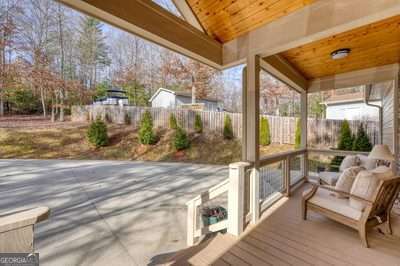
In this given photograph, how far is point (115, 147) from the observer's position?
40.1 ft

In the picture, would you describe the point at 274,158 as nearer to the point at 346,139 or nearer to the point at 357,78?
the point at 357,78

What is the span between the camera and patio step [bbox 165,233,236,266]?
2.17m

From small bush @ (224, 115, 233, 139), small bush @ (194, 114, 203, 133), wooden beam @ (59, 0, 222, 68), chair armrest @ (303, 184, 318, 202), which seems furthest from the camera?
small bush @ (194, 114, 203, 133)

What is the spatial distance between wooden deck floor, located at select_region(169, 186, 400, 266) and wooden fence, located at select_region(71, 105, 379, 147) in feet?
27.4

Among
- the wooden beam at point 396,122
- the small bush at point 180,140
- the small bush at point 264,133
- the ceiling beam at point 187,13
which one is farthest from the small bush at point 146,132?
the wooden beam at point 396,122

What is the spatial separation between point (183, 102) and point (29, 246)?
54.5 ft

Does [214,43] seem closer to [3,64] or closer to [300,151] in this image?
[300,151]

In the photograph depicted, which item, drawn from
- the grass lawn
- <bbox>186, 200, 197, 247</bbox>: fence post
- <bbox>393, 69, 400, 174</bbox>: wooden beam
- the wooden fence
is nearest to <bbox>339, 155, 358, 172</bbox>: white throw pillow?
<bbox>393, 69, 400, 174</bbox>: wooden beam

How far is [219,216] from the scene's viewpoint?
126 inches

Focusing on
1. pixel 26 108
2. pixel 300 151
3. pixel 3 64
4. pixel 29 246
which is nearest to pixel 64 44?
pixel 3 64

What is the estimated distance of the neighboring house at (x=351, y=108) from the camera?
10935mm

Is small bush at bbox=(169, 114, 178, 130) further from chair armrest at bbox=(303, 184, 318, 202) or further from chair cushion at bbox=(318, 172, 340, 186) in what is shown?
chair armrest at bbox=(303, 184, 318, 202)

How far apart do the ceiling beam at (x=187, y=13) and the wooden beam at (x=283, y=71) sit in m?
1.05

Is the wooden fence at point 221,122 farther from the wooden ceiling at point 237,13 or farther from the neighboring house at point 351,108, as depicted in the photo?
the wooden ceiling at point 237,13
